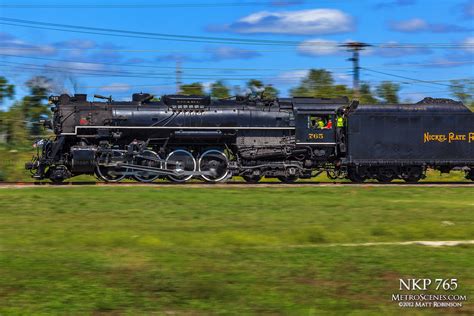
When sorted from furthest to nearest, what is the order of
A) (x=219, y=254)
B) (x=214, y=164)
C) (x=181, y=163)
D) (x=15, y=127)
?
(x=15, y=127), (x=214, y=164), (x=181, y=163), (x=219, y=254)

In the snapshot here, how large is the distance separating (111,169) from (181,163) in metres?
2.81

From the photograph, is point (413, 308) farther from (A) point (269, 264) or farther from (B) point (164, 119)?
(B) point (164, 119)

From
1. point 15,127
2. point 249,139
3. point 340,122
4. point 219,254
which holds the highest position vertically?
point 15,127

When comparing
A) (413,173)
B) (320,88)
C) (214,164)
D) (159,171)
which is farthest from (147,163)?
(320,88)

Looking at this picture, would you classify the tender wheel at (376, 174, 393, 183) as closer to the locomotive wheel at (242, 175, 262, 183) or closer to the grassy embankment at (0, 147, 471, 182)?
the locomotive wheel at (242, 175, 262, 183)

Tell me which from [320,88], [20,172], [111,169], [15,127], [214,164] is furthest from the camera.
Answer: [320,88]

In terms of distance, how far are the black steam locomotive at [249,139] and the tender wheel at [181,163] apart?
4 cm

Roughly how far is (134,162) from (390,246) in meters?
15.6

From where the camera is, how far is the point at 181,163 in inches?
974

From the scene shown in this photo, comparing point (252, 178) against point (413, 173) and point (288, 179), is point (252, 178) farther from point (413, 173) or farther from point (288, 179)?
point (413, 173)

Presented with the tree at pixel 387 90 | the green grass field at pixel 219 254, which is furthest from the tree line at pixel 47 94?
the green grass field at pixel 219 254

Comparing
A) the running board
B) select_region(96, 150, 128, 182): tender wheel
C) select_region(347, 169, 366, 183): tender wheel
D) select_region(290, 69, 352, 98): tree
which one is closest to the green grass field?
the running board

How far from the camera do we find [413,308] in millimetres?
7086

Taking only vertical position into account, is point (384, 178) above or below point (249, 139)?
below
